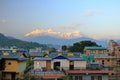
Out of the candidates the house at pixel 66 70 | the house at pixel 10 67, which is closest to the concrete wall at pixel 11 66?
the house at pixel 10 67

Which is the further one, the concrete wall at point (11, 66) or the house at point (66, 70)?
the concrete wall at point (11, 66)

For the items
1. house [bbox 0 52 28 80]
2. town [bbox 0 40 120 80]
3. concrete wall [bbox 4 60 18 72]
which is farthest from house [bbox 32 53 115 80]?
concrete wall [bbox 4 60 18 72]

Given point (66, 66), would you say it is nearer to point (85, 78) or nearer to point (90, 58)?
point (85, 78)

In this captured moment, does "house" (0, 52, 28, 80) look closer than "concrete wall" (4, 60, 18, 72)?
Yes

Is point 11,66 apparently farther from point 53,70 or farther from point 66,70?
point 66,70

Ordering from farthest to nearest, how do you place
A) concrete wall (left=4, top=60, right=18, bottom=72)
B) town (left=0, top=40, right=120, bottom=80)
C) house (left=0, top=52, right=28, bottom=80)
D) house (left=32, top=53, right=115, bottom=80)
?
concrete wall (left=4, top=60, right=18, bottom=72) → house (left=0, top=52, right=28, bottom=80) → house (left=32, top=53, right=115, bottom=80) → town (left=0, top=40, right=120, bottom=80)

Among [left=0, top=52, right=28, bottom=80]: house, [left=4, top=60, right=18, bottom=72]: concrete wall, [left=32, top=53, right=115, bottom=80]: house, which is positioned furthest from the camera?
[left=4, top=60, right=18, bottom=72]: concrete wall

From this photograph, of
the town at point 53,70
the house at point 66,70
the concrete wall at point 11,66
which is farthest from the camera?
the concrete wall at point 11,66

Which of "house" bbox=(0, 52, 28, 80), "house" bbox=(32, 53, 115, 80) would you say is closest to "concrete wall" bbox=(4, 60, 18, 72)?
"house" bbox=(0, 52, 28, 80)

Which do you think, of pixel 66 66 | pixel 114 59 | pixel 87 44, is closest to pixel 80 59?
pixel 66 66

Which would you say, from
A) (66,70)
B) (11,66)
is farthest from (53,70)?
(11,66)

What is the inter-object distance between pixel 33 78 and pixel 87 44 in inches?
1929

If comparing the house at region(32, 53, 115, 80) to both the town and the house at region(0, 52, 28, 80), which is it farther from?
the house at region(0, 52, 28, 80)

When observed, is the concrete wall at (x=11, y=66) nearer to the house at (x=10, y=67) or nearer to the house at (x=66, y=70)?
the house at (x=10, y=67)
